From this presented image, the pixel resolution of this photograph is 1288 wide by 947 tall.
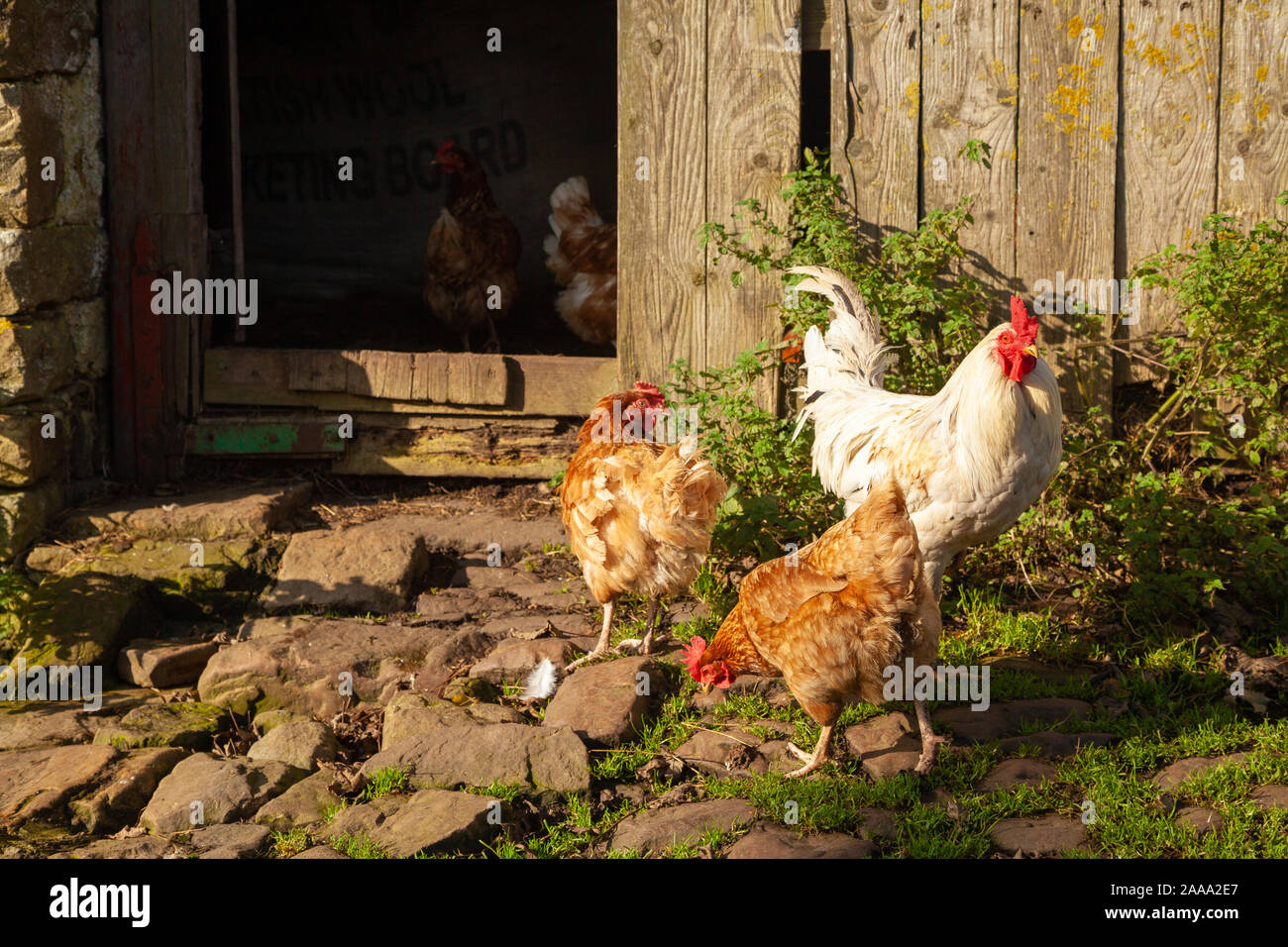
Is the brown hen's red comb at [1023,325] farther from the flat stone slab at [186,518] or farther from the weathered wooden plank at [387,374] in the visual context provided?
the flat stone slab at [186,518]

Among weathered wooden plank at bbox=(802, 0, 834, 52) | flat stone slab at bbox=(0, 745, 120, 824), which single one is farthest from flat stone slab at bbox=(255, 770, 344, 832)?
weathered wooden plank at bbox=(802, 0, 834, 52)

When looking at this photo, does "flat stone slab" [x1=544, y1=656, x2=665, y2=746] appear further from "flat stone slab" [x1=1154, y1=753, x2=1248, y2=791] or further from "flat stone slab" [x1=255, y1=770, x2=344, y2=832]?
"flat stone slab" [x1=1154, y1=753, x2=1248, y2=791]

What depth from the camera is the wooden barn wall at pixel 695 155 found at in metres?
5.88

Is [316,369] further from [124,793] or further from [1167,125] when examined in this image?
[1167,125]

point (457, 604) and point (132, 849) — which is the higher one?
point (457, 604)

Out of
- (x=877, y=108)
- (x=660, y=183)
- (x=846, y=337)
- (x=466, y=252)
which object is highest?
(x=877, y=108)

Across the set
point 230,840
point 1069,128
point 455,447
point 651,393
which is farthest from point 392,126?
point 230,840

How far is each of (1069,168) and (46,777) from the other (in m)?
5.25

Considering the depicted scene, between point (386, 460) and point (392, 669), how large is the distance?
196 centimetres

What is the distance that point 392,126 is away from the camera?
9922 mm

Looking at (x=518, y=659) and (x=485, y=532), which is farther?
(x=485, y=532)

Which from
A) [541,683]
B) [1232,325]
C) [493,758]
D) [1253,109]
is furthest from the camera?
[1253,109]

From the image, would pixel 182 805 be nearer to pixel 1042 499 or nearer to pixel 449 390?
pixel 449 390

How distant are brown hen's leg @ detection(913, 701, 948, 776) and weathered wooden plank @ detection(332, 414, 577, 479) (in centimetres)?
311
